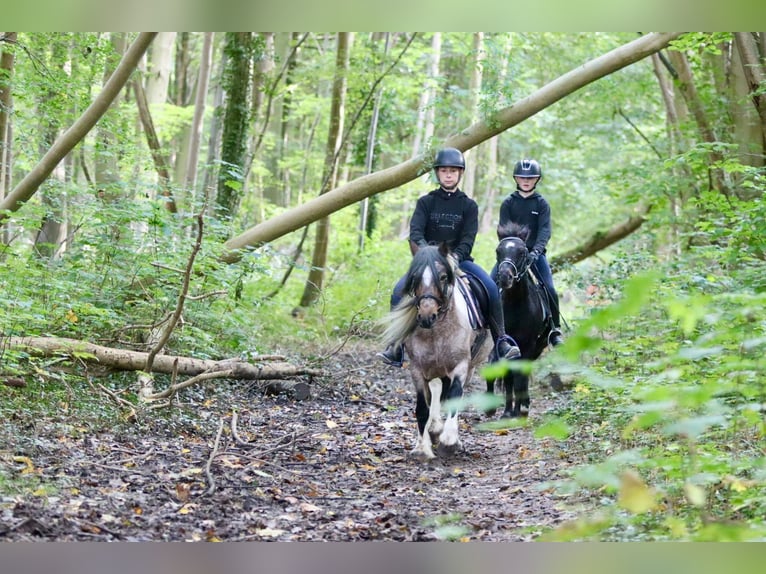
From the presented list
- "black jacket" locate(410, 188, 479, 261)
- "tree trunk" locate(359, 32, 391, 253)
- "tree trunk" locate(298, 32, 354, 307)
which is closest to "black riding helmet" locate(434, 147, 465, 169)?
"black jacket" locate(410, 188, 479, 261)

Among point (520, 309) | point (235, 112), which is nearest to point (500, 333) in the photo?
point (520, 309)

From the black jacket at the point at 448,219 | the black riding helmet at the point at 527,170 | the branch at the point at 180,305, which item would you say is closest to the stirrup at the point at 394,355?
the black jacket at the point at 448,219

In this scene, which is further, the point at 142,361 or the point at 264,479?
the point at 142,361

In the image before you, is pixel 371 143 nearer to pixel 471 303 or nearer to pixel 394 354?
pixel 471 303

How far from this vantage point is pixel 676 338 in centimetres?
885

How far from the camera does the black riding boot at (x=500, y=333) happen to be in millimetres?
8523

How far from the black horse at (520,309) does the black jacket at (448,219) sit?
0.73m

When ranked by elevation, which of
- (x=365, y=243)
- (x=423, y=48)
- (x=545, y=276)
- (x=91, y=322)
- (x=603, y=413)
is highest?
(x=423, y=48)

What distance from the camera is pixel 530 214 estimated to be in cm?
958

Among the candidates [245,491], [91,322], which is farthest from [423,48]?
[245,491]

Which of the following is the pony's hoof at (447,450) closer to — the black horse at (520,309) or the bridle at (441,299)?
the bridle at (441,299)

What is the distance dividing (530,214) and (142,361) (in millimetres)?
4645

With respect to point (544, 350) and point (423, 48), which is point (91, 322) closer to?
point (544, 350)
